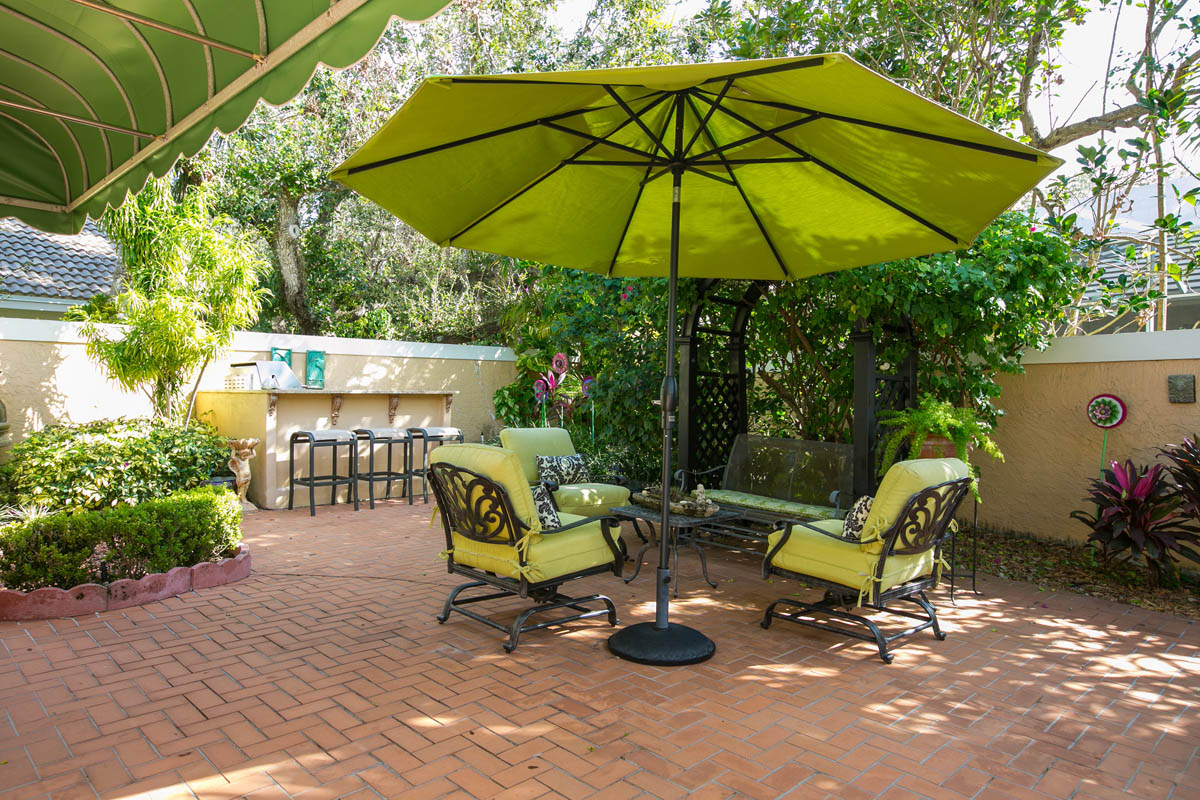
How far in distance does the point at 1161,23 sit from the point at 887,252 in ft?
16.3

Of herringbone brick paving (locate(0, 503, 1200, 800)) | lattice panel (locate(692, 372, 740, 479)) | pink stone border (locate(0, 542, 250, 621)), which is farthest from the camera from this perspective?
lattice panel (locate(692, 372, 740, 479))

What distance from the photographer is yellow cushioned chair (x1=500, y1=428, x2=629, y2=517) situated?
5879mm

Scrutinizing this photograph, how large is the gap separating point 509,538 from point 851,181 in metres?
2.59

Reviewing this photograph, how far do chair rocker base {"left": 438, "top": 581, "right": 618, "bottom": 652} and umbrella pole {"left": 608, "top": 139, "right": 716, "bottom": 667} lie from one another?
0.92 ft

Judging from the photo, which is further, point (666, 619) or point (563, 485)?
point (563, 485)


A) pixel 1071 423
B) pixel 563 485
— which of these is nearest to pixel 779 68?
pixel 563 485

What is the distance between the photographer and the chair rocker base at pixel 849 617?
3.87m

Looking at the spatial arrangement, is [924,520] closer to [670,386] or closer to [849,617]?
[849,617]

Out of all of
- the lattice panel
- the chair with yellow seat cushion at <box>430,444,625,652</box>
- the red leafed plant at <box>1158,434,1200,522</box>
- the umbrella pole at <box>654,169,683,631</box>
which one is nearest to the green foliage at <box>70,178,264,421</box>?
the chair with yellow seat cushion at <box>430,444,625,652</box>

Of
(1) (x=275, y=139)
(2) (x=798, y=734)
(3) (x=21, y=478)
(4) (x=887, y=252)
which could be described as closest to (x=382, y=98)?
(1) (x=275, y=139)

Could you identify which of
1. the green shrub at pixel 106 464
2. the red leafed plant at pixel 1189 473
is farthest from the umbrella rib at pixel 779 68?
the green shrub at pixel 106 464

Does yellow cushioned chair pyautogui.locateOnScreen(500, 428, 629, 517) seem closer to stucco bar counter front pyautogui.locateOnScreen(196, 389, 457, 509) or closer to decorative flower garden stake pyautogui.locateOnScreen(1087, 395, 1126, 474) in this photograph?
stucco bar counter front pyautogui.locateOnScreen(196, 389, 457, 509)

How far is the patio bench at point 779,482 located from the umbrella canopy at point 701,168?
5.33 ft

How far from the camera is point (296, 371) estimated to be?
9.36 m
